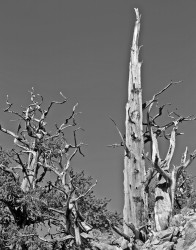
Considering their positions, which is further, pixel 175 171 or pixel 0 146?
pixel 0 146

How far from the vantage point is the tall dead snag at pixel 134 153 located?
1051 centimetres

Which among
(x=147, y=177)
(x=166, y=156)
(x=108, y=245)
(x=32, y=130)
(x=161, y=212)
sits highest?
(x=32, y=130)

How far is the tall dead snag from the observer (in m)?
10.5

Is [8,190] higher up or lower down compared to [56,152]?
lower down

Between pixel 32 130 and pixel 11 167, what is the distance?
9.37 ft

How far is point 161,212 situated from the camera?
33.7 ft

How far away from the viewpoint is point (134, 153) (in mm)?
11344

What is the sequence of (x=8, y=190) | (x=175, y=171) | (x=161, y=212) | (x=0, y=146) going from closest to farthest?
(x=161, y=212) → (x=175, y=171) → (x=8, y=190) → (x=0, y=146)

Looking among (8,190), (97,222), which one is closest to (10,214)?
(8,190)

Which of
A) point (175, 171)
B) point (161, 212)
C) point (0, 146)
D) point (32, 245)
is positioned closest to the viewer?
point (161, 212)

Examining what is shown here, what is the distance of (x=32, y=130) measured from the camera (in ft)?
65.0

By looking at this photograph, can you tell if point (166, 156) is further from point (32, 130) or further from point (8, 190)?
point (32, 130)

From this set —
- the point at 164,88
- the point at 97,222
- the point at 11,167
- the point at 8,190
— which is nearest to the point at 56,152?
the point at 11,167

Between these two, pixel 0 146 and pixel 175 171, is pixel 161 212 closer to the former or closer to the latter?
pixel 175 171
